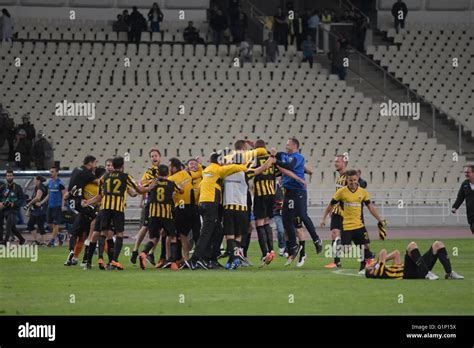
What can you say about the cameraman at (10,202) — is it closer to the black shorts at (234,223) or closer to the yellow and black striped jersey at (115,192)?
the yellow and black striped jersey at (115,192)

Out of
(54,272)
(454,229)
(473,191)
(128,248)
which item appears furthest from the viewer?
(454,229)

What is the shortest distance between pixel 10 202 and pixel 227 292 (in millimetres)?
13898

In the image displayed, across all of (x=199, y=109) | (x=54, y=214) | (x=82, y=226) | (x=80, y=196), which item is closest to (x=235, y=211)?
(x=80, y=196)

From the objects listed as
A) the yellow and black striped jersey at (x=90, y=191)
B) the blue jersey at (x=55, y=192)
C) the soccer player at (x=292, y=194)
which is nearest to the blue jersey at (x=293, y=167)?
the soccer player at (x=292, y=194)

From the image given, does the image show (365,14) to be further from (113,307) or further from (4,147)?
(113,307)

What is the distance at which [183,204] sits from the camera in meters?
23.4

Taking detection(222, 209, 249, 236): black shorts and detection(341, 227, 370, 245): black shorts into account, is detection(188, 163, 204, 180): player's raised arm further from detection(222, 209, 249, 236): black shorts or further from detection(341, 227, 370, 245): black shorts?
detection(341, 227, 370, 245): black shorts

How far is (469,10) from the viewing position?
49750 millimetres

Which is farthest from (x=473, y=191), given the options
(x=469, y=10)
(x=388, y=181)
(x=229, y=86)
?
(x=469, y=10)

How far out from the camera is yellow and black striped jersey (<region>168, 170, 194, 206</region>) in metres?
23.4

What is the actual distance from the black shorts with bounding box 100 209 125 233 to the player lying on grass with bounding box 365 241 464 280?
489 centimetres
